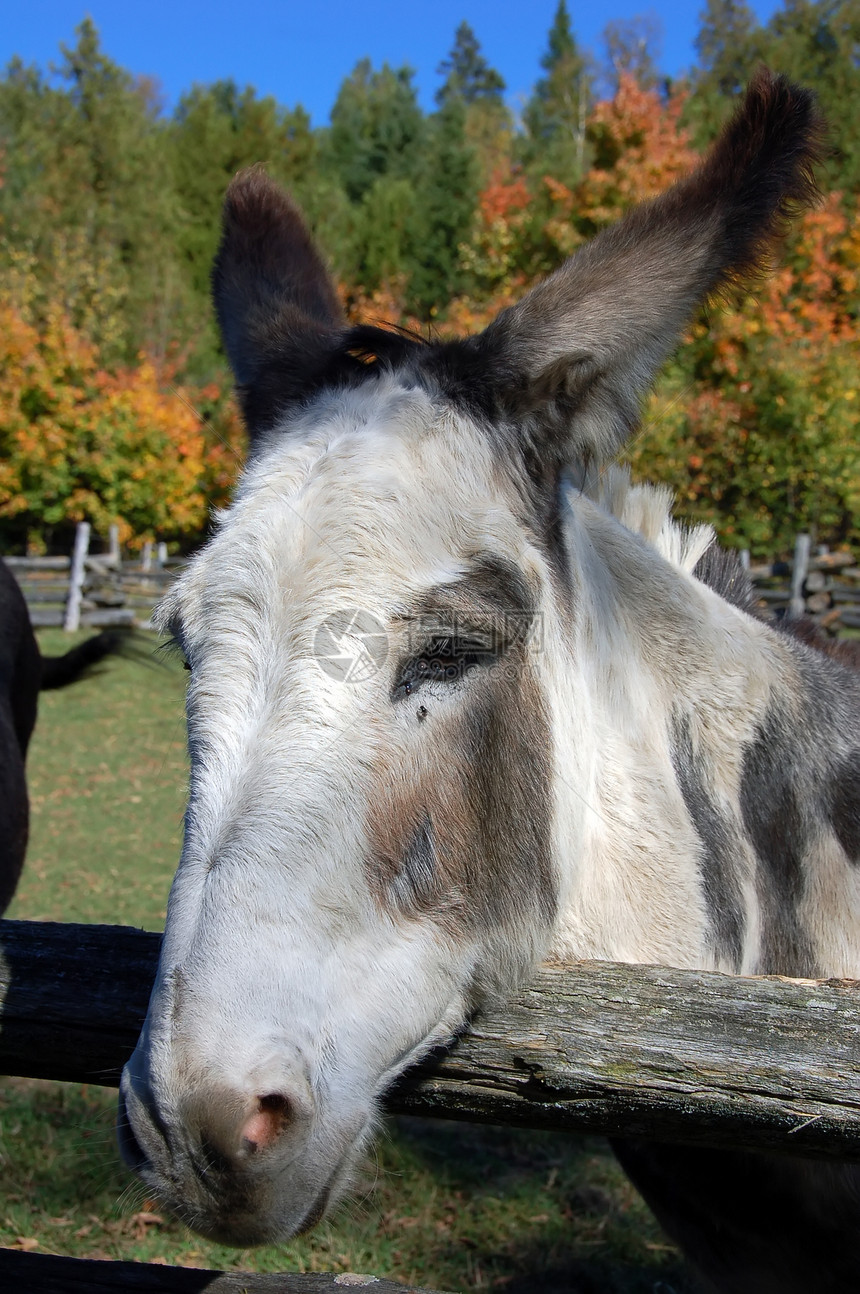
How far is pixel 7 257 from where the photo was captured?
28.5 metres

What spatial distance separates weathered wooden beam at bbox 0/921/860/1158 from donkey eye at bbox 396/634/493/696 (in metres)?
0.55

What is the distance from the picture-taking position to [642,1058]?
1.45m

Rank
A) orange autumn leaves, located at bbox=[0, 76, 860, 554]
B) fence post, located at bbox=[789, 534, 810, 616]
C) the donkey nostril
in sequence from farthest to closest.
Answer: orange autumn leaves, located at bbox=[0, 76, 860, 554] < fence post, located at bbox=[789, 534, 810, 616] < the donkey nostril

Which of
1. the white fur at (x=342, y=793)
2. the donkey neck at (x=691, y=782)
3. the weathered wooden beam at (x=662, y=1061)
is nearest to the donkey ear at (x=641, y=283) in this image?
the white fur at (x=342, y=793)

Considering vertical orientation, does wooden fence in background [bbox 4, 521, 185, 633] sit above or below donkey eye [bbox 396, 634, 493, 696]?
above

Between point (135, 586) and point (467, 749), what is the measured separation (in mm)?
22368

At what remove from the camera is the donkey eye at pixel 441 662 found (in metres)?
1.49

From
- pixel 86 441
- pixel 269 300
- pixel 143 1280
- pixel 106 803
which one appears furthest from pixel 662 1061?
pixel 86 441

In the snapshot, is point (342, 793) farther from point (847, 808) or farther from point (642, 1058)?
point (847, 808)

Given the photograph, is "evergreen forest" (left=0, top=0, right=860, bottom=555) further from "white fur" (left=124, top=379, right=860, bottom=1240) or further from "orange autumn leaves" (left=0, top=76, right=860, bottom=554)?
"white fur" (left=124, top=379, right=860, bottom=1240)

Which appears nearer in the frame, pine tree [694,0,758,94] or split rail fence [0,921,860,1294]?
split rail fence [0,921,860,1294]

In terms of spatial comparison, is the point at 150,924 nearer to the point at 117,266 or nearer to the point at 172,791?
the point at 172,791

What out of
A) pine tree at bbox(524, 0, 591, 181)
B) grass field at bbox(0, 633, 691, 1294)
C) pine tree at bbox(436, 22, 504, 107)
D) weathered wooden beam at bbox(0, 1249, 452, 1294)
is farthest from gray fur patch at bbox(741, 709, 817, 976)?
pine tree at bbox(436, 22, 504, 107)

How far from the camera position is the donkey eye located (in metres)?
1.49
